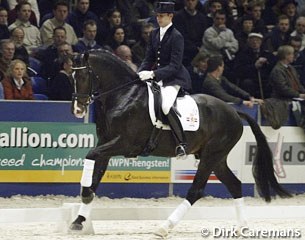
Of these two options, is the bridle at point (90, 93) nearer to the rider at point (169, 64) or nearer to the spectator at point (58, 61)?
the rider at point (169, 64)

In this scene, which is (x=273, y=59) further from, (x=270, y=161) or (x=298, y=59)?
(x=270, y=161)

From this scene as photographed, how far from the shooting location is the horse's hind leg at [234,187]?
11.3 m

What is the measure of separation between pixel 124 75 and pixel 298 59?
258 inches

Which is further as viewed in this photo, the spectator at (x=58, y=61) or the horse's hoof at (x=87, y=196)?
the spectator at (x=58, y=61)

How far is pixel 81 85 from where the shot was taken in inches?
420

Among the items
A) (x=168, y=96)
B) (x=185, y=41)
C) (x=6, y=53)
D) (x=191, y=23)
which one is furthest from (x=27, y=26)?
(x=168, y=96)

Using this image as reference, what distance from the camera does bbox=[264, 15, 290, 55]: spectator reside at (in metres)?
17.5

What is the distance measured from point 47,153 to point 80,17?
3.34 metres

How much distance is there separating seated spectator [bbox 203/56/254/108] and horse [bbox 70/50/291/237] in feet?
9.58

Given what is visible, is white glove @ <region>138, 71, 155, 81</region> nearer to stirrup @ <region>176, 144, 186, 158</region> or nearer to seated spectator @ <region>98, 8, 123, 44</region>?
stirrup @ <region>176, 144, 186, 158</region>

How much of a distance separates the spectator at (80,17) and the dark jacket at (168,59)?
491 centimetres

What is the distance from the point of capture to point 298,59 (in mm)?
16922

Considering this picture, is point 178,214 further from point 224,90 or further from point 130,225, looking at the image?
point 224,90

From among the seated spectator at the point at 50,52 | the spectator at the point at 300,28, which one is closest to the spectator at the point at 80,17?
the seated spectator at the point at 50,52
